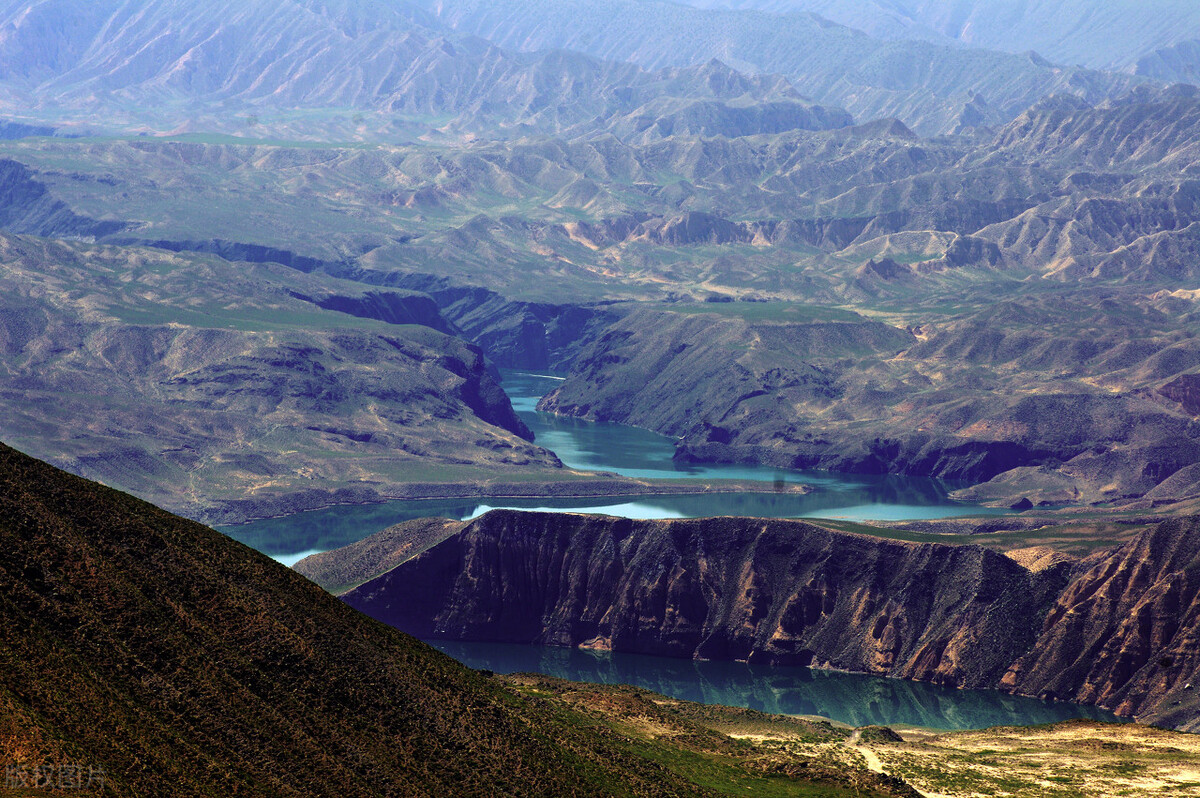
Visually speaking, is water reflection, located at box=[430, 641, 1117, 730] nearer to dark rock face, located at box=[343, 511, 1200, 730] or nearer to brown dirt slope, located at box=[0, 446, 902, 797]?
dark rock face, located at box=[343, 511, 1200, 730]

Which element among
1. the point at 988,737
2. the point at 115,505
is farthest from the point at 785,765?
the point at 115,505

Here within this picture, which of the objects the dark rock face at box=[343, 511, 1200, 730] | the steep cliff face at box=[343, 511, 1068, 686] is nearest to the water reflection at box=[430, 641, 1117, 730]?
the dark rock face at box=[343, 511, 1200, 730]

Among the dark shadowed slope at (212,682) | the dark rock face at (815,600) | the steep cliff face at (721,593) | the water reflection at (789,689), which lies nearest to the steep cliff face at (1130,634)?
the dark rock face at (815,600)

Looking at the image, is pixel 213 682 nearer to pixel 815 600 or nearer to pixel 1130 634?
pixel 1130 634

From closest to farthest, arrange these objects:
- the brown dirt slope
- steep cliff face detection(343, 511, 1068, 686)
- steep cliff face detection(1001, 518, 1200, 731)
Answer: the brown dirt slope
steep cliff face detection(1001, 518, 1200, 731)
steep cliff face detection(343, 511, 1068, 686)

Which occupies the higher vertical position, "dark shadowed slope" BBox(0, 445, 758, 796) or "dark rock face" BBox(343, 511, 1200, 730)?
"dark shadowed slope" BBox(0, 445, 758, 796)

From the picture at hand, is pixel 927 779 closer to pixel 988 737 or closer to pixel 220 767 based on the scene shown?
pixel 988 737
